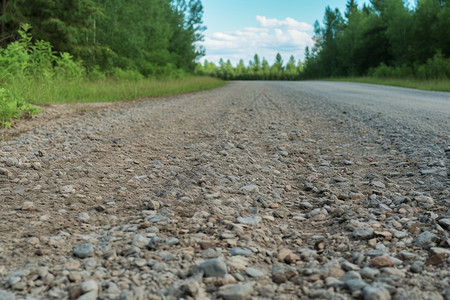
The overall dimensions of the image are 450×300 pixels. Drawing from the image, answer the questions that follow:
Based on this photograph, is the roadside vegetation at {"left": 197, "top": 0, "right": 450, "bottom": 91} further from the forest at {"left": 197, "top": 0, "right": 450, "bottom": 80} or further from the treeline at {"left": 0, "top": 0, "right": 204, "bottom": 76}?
Answer: the treeline at {"left": 0, "top": 0, "right": 204, "bottom": 76}

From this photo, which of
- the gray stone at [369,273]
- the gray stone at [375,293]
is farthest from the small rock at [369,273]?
the gray stone at [375,293]

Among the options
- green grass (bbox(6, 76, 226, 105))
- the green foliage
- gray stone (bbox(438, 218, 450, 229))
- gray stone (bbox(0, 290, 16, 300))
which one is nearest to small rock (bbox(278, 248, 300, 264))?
gray stone (bbox(438, 218, 450, 229))

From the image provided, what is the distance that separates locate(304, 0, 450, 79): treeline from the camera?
107 ft

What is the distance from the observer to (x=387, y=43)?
4622 centimetres

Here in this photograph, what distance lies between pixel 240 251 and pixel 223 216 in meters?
0.52

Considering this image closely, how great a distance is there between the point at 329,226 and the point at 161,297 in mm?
1330

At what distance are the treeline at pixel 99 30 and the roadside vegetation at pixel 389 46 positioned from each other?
49.7 ft

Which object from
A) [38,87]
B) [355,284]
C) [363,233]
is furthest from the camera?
[38,87]

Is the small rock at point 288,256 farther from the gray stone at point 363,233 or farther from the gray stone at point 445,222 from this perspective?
the gray stone at point 445,222

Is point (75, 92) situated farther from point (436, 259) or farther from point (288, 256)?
point (436, 259)

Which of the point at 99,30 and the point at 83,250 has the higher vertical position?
the point at 99,30

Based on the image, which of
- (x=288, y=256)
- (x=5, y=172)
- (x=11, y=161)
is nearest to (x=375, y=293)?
(x=288, y=256)

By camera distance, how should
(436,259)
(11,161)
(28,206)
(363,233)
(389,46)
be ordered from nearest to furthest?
(436,259), (363,233), (28,206), (11,161), (389,46)

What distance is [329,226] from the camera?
2461 millimetres
